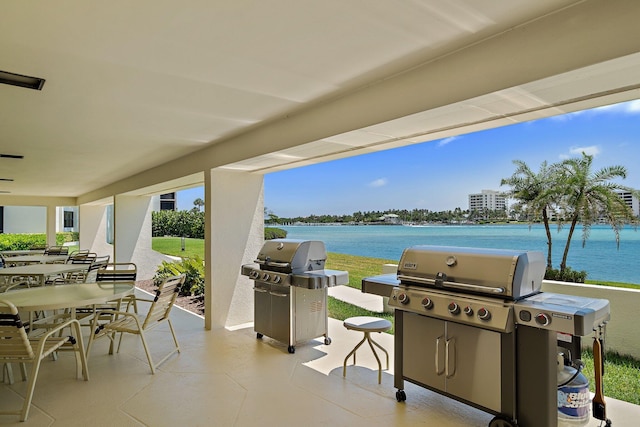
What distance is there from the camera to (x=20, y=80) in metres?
2.91

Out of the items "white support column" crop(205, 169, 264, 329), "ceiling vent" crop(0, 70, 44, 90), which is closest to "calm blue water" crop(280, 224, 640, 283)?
"white support column" crop(205, 169, 264, 329)

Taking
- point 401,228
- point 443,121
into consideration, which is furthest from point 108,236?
point 443,121

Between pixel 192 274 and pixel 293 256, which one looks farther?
pixel 192 274

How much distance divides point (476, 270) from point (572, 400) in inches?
39.7

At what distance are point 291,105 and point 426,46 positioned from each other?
1.53 m

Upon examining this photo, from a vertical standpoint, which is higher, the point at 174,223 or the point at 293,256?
the point at 174,223

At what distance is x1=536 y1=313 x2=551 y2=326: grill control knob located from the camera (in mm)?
2248

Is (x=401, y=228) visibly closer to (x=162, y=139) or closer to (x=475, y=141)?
(x=162, y=139)

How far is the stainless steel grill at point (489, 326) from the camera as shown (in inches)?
92.3

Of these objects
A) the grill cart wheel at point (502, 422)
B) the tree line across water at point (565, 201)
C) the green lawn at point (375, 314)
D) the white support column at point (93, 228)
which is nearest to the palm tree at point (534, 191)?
the tree line across water at point (565, 201)

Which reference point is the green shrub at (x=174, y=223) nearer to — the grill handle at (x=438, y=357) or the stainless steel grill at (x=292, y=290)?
the stainless steel grill at (x=292, y=290)

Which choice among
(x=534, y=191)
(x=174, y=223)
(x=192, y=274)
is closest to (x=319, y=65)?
(x=534, y=191)

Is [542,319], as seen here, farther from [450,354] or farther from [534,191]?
[534,191]

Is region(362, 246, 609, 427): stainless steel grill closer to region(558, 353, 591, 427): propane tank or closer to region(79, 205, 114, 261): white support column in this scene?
region(558, 353, 591, 427): propane tank
